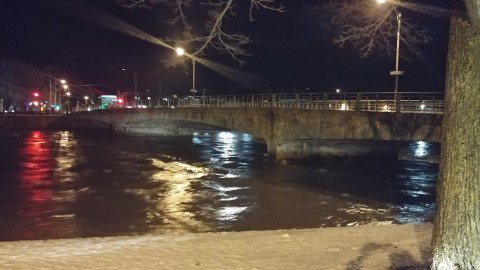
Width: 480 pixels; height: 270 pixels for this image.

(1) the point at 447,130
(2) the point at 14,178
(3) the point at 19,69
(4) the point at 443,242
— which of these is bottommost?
(2) the point at 14,178

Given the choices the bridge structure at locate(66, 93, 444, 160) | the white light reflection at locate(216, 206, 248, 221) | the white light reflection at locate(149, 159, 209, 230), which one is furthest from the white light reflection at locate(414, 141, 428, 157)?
the white light reflection at locate(216, 206, 248, 221)

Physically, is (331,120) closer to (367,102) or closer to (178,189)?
(367,102)

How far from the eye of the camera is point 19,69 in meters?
109

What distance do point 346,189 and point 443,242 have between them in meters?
19.6

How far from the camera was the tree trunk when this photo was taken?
6355mm

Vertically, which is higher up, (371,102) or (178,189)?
(371,102)

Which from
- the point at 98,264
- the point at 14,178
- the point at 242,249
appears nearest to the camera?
the point at 98,264

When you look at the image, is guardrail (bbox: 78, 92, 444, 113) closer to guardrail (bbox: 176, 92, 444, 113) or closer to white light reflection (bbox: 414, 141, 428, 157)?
guardrail (bbox: 176, 92, 444, 113)

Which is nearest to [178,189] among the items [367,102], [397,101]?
[397,101]

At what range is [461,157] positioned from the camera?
6.41 metres

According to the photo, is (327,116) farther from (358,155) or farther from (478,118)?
(478,118)

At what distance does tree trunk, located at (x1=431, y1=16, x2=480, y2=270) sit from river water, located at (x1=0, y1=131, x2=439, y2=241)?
1086 centimetres

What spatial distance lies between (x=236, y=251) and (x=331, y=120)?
24.3 m

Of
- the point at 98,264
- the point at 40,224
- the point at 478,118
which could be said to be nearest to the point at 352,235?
the point at 478,118
